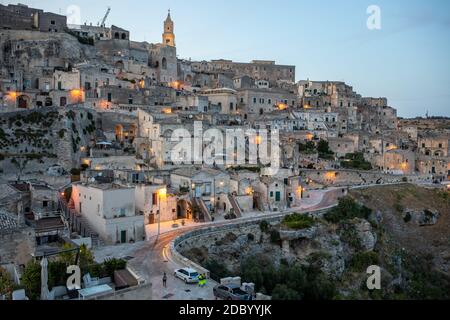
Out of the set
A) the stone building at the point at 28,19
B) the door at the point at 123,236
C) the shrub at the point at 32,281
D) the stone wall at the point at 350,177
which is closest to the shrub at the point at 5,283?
the shrub at the point at 32,281

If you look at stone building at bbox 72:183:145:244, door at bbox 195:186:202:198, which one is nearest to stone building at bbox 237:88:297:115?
door at bbox 195:186:202:198

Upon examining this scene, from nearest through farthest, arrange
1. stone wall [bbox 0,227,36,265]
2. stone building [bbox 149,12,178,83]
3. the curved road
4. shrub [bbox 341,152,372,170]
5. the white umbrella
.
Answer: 1. the white umbrella
2. the curved road
3. stone wall [bbox 0,227,36,265]
4. shrub [bbox 341,152,372,170]
5. stone building [bbox 149,12,178,83]

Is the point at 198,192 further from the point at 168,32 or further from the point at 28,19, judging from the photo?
the point at 168,32

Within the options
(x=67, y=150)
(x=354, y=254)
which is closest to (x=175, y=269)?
(x=354, y=254)

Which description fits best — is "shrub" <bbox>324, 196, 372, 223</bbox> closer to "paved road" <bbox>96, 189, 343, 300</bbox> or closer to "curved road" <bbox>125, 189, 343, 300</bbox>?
"curved road" <bbox>125, 189, 343, 300</bbox>

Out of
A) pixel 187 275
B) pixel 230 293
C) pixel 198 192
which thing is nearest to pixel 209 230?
pixel 198 192

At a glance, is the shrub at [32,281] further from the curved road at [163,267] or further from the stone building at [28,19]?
the stone building at [28,19]
